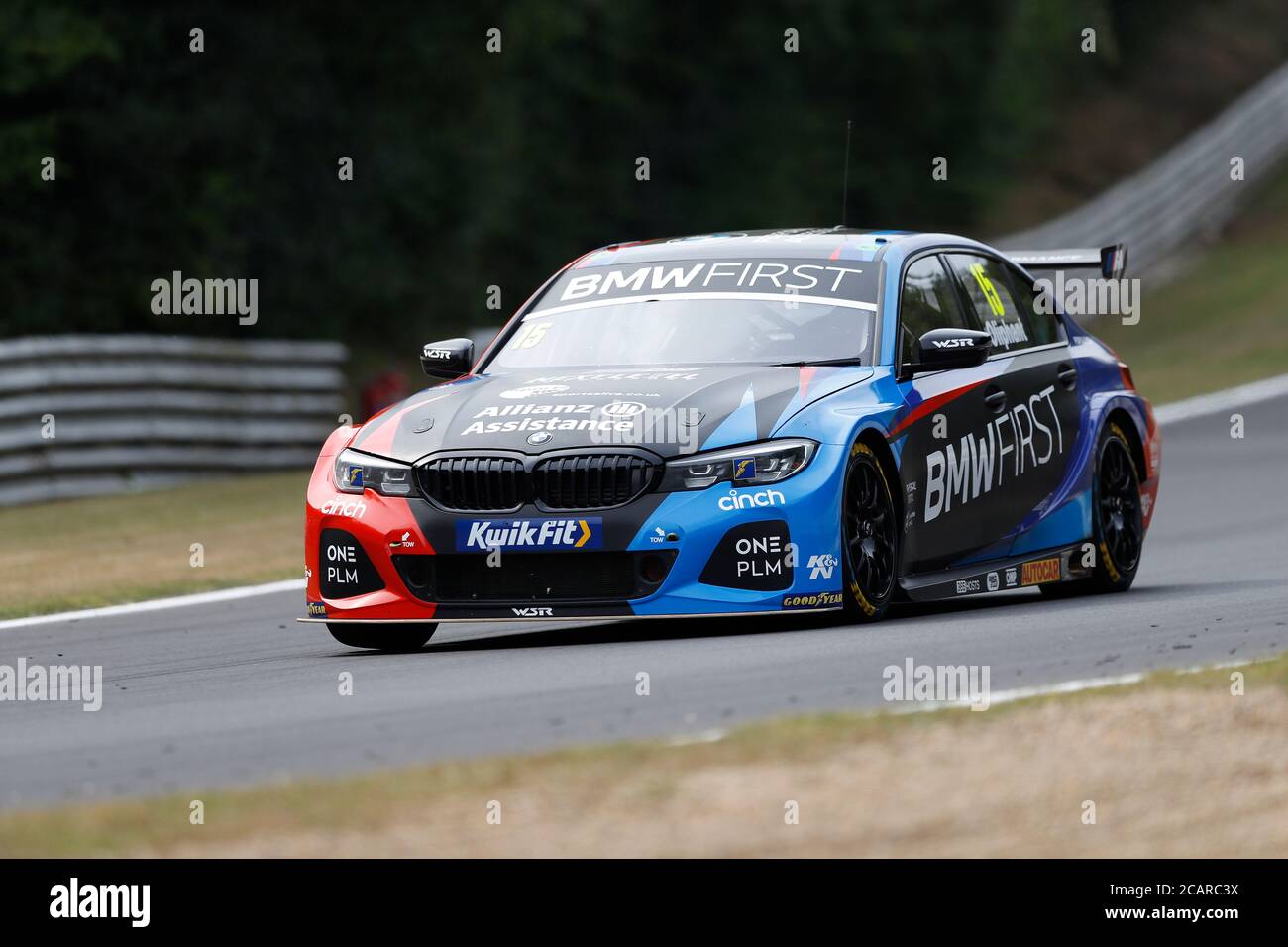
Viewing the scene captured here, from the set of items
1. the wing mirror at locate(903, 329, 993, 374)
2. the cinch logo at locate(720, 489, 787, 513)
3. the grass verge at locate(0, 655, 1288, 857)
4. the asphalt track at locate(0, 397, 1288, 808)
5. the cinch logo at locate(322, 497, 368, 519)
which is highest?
the wing mirror at locate(903, 329, 993, 374)

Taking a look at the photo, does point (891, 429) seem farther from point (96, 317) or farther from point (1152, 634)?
point (96, 317)

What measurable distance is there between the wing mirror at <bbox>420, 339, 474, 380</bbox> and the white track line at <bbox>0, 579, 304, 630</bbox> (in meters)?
2.29

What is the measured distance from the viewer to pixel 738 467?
8.90m

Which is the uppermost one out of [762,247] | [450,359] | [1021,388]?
[762,247]

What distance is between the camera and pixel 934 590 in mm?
9773

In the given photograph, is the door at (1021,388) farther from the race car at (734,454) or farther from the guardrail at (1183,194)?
the guardrail at (1183,194)

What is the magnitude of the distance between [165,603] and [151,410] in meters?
8.00

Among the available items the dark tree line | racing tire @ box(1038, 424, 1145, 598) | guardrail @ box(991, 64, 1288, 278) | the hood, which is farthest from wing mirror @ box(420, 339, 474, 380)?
guardrail @ box(991, 64, 1288, 278)

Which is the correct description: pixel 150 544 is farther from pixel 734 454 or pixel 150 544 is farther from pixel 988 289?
pixel 734 454

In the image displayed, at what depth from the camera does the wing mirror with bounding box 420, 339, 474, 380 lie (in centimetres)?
1036

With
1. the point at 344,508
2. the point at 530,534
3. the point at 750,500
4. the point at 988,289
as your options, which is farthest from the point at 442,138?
the point at 750,500

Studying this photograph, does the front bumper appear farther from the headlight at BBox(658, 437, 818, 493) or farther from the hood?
the hood
